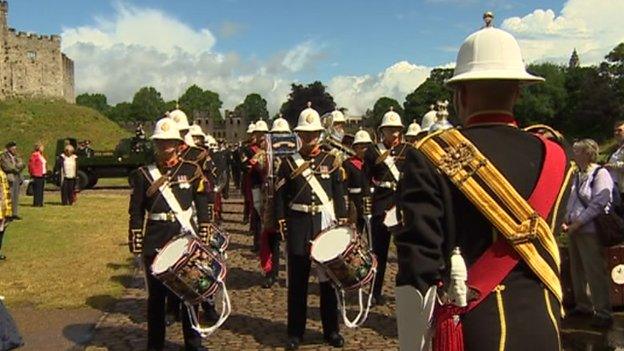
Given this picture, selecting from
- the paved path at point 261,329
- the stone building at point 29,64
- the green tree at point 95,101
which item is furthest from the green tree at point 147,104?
the paved path at point 261,329

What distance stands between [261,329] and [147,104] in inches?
4920

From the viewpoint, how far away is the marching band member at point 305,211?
7.52m

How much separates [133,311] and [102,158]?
25110 mm

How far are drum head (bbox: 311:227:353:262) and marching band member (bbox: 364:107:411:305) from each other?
2095 mm

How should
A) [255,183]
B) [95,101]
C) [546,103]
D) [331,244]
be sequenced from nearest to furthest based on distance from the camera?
[331,244]
[255,183]
[546,103]
[95,101]

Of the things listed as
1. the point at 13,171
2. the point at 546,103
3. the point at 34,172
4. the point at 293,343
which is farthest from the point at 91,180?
the point at 546,103

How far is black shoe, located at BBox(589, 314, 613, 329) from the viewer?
25.8ft

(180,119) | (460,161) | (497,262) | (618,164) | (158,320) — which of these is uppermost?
(180,119)

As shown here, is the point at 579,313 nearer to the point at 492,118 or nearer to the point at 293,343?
the point at 293,343

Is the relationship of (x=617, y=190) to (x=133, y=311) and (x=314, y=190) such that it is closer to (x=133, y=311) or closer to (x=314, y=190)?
(x=314, y=190)

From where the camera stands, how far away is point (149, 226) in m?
7.30

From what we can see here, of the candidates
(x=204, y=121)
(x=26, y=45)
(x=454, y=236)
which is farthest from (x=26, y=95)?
(x=454, y=236)

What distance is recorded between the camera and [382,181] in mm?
9305

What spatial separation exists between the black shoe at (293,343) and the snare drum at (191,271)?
3.86 ft
